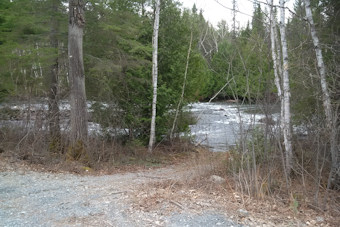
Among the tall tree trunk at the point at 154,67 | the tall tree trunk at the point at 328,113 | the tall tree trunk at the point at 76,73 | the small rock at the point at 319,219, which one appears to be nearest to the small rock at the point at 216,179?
the small rock at the point at 319,219

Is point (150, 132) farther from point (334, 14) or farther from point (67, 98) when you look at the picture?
point (334, 14)

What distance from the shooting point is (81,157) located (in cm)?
929

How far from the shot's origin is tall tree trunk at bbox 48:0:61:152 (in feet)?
32.3

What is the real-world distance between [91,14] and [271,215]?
886 centimetres

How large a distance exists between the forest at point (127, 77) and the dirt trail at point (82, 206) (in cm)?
207

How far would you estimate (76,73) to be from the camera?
969 centimetres

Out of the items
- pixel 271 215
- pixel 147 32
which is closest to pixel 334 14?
pixel 147 32

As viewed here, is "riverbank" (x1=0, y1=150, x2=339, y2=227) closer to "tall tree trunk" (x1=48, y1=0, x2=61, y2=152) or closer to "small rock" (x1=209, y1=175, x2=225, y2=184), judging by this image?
"small rock" (x1=209, y1=175, x2=225, y2=184)

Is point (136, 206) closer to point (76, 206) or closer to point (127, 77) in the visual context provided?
point (76, 206)

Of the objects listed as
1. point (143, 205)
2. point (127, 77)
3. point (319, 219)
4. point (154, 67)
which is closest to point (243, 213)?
point (319, 219)

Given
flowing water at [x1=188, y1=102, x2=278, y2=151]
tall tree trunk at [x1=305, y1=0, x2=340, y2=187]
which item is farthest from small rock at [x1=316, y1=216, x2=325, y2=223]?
flowing water at [x1=188, y1=102, x2=278, y2=151]

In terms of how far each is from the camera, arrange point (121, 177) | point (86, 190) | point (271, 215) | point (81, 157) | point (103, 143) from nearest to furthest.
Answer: point (271, 215), point (86, 190), point (121, 177), point (81, 157), point (103, 143)

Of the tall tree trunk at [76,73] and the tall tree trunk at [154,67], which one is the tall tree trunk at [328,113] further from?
the tall tree trunk at [76,73]

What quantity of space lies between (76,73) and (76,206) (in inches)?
213
